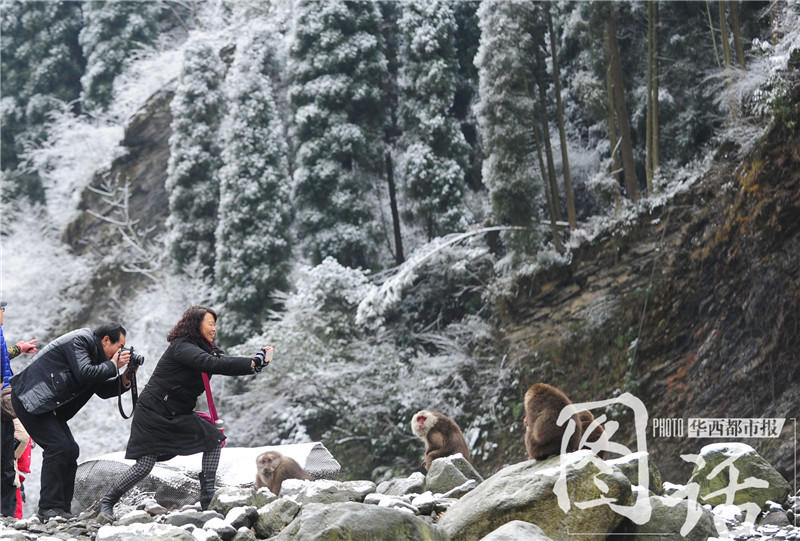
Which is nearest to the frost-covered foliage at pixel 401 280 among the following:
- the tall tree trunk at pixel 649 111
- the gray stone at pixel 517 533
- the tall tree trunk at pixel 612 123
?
the tall tree trunk at pixel 612 123

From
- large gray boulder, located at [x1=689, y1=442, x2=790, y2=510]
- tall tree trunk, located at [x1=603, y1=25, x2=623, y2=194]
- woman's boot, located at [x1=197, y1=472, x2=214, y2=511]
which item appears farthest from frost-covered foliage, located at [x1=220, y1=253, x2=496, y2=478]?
large gray boulder, located at [x1=689, y1=442, x2=790, y2=510]

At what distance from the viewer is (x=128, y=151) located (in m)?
25.8

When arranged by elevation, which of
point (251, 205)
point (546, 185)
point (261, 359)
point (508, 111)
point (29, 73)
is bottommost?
point (261, 359)

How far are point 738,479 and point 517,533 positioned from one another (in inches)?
89.1

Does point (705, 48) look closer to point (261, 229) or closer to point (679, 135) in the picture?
point (679, 135)

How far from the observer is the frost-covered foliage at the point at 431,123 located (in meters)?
18.3

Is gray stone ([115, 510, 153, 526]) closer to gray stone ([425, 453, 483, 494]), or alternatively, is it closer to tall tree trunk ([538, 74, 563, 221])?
gray stone ([425, 453, 483, 494])

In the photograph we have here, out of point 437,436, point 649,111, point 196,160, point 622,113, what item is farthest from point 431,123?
point 437,436

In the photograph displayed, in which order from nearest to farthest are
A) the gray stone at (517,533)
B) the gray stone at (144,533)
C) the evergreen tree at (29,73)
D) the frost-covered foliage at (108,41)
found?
the gray stone at (517,533)
the gray stone at (144,533)
the frost-covered foliage at (108,41)
the evergreen tree at (29,73)

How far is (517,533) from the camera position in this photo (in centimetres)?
465

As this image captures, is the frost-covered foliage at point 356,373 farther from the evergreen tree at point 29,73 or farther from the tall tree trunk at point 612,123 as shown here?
the evergreen tree at point 29,73

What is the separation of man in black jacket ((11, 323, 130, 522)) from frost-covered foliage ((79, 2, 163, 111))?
22103mm

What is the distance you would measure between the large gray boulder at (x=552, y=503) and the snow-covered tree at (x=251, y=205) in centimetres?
1386

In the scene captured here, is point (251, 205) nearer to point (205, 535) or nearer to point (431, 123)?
point (431, 123)
